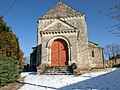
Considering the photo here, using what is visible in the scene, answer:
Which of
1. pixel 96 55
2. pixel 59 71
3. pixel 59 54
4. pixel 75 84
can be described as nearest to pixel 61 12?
pixel 59 54

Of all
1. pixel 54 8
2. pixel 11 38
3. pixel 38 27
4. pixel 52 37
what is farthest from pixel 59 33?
pixel 11 38

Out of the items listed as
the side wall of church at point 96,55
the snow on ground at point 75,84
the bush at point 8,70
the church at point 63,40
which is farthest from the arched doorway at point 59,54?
the bush at point 8,70

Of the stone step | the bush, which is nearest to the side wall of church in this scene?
the stone step

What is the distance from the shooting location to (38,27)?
26062 millimetres

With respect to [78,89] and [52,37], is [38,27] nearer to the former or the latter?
[52,37]

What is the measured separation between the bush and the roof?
14.3 metres

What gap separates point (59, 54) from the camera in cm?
2278

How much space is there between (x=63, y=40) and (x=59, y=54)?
70.0 inches

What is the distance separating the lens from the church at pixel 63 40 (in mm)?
22266

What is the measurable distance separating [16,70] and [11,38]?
231 cm

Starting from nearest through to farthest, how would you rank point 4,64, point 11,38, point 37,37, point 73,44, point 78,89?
1. point 78,89
2. point 4,64
3. point 11,38
4. point 73,44
5. point 37,37

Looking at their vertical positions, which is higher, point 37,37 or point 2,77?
point 37,37

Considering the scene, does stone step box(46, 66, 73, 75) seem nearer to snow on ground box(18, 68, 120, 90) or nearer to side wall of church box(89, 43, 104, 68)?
snow on ground box(18, 68, 120, 90)

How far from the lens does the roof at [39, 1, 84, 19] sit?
1038 inches
